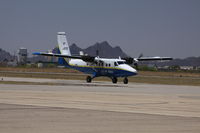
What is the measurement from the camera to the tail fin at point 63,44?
198 ft

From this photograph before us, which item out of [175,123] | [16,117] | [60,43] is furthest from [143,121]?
[60,43]

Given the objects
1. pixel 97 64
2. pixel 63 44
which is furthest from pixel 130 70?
pixel 63 44

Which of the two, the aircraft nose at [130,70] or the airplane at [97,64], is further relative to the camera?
the airplane at [97,64]

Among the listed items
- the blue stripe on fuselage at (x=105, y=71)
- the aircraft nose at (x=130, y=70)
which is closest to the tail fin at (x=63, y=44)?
the blue stripe on fuselage at (x=105, y=71)

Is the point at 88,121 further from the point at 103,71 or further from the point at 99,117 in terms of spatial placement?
the point at 103,71

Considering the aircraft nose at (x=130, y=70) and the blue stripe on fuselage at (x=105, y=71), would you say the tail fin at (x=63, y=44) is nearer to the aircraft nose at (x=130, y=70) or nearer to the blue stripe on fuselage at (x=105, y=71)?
the blue stripe on fuselage at (x=105, y=71)

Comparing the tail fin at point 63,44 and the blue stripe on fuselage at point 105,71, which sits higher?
the tail fin at point 63,44

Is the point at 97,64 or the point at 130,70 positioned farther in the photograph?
the point at 97,64

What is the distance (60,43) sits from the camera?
60906 millimetres

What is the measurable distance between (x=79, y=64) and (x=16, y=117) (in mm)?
41733

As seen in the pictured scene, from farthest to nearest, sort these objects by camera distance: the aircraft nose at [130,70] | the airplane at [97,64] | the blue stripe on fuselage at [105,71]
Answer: the airplane at [97,64] < the blue stripe on fuselage at [105,71] < the aircraft nose at [130,70]

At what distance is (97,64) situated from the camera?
2165 inches

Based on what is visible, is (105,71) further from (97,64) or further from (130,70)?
(130,70)

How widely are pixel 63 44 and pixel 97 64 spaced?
26.6 feet
